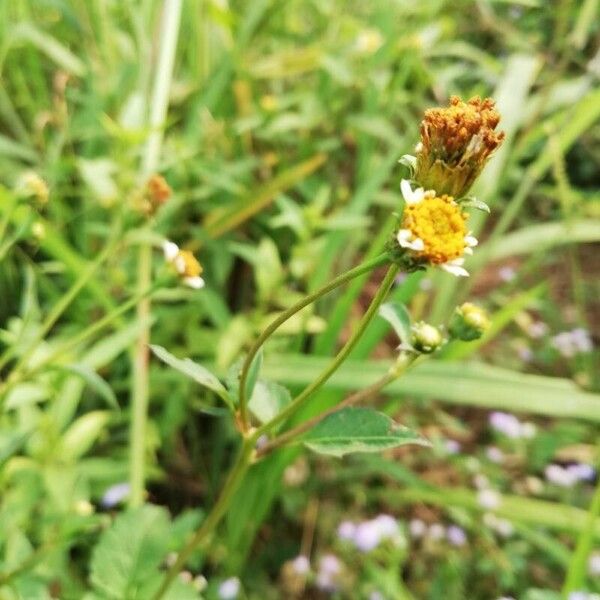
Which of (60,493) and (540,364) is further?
(540,364)

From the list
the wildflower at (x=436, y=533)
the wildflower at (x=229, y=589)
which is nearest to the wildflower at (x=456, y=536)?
the wildflower at (x=436, y=533)

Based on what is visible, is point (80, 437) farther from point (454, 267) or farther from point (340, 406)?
point (454, 267)

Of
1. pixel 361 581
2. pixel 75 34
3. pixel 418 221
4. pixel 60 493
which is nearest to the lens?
pixel 418 221

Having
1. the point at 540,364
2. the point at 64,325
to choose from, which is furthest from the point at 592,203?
the point at 64,325

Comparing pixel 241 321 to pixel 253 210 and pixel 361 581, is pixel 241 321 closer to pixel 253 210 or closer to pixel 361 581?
pixel 253 210

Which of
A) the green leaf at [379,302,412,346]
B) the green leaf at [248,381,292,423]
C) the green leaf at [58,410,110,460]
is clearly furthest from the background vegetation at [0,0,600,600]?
the green leaf at [379,302,412,346]

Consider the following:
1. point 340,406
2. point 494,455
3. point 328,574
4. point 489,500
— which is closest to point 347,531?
point 328,574
